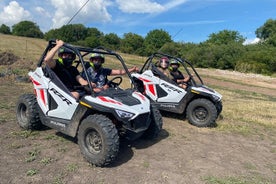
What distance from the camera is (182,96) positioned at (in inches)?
301

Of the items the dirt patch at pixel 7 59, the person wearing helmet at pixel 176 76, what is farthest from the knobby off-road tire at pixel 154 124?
the dirt patch at pixel 7 59

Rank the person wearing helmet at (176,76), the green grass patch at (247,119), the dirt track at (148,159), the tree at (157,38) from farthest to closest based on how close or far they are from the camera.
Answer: the tree at (157,38) → the person wearing helmet at (176,76) → the green grass patch at (247,119) → the dirt track at (148,159)

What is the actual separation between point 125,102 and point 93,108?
536 millimetres

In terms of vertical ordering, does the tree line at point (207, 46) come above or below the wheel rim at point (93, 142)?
above

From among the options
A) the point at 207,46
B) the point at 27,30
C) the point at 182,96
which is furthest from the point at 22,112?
the point at 27,30

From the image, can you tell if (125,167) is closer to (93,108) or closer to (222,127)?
(93,108)

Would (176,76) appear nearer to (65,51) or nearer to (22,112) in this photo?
(65,51)

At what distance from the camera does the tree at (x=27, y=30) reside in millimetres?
91475

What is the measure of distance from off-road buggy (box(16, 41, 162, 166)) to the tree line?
5.67 metres

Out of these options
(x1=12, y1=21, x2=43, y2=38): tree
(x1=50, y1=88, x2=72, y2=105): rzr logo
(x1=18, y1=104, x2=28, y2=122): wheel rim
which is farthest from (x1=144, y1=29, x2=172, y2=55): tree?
(x1=50, y1=88, x2=72, y2=105): rzr logo

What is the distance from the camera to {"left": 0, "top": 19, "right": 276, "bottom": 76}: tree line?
41.1 meters

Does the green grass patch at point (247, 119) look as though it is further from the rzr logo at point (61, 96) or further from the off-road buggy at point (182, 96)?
the rzr logo at point (61, 96)

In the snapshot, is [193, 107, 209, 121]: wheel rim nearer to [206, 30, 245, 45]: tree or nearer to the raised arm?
the raised arm

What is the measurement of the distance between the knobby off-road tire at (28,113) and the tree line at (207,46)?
17.4 feet
